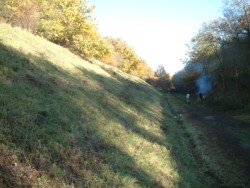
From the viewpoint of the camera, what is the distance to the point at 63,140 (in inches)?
385

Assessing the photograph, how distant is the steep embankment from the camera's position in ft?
25.7

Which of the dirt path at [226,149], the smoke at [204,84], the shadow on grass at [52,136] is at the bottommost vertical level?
the shadow on grass at [52,136]

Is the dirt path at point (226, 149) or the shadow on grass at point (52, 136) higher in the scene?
the dirt path at point (226, 149)

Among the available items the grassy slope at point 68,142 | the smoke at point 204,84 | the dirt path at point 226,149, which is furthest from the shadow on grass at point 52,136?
the smoke at point 204,84

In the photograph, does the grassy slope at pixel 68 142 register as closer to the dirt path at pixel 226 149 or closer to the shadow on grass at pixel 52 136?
the shadow on grass at pixel 52 136

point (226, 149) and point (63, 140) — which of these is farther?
point (226, 149)

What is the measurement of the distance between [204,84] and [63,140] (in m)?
59.1

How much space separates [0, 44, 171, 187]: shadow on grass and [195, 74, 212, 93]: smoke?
Answer: 47.9 meters

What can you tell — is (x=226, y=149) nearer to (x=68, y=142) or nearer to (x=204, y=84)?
(x=68, y=142)

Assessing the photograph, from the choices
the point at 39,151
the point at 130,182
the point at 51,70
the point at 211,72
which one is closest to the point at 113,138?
the point at 130,182

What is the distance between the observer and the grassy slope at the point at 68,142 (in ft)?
25.9

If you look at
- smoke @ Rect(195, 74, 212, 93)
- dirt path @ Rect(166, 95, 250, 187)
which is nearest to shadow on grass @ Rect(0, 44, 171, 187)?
dirt path @ Rect(166, 95, 250, 187)

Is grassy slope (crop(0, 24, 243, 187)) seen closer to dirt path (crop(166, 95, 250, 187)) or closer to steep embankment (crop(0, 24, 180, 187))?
steep embankment (crop(0, 24, 180, 187))

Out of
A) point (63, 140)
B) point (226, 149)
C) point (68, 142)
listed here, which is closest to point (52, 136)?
point (63, 140)
